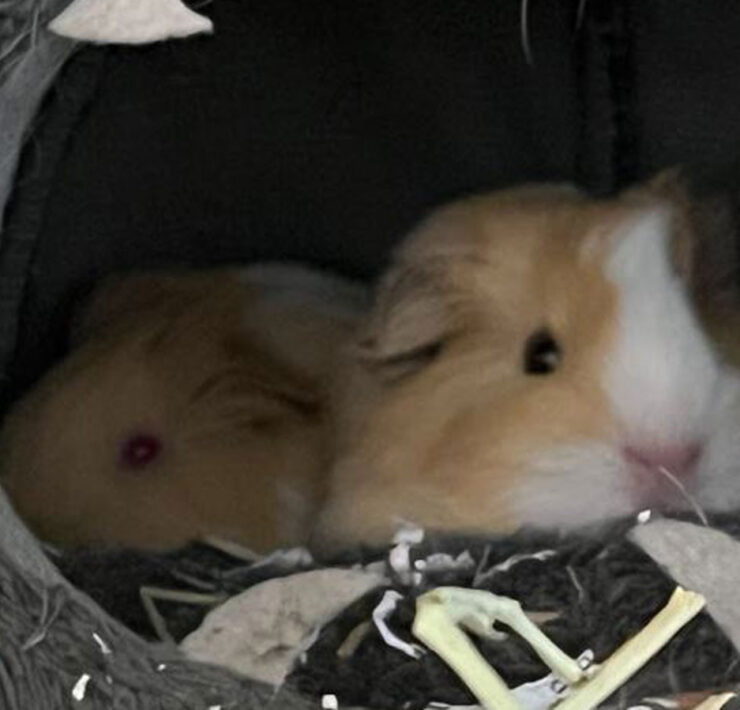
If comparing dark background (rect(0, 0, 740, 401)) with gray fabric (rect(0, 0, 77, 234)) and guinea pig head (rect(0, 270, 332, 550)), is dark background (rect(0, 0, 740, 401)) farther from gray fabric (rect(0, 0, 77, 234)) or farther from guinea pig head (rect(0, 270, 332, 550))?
gray fabric (rect(0, 0, 77, 234))

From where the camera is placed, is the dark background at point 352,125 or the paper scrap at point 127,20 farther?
the dark background at point 352,125

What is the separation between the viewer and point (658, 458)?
150 cm

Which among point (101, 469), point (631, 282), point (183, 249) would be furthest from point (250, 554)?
point (183, 249)

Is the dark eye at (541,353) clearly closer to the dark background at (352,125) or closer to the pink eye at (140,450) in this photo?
the pink eye at (140,450)

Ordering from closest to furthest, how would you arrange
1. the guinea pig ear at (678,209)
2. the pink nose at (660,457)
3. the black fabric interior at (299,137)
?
the pink nose at (660,457), the guinea pig ear at (678,209), the black fabric interior at (299,137)

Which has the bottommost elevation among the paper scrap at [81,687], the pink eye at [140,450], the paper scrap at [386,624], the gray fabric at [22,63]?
the pink eye at [140,450]

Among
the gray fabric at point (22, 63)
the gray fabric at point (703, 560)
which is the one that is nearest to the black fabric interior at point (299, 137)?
the gray fabric at point (22, 63)

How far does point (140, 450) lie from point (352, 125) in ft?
1.69

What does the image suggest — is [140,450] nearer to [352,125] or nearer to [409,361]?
[409,361]

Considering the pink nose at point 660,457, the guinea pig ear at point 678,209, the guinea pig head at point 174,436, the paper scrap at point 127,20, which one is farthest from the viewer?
the guinea pig head at point 174,436

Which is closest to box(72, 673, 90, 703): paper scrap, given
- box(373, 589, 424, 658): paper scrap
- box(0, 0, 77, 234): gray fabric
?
box(373, 589, 424, 658): paper scrap

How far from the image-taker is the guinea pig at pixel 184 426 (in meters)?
1.84

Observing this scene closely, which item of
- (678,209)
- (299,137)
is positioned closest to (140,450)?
(299,137)

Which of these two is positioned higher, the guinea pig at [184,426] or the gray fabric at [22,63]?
the gray fabric at [22,63]
